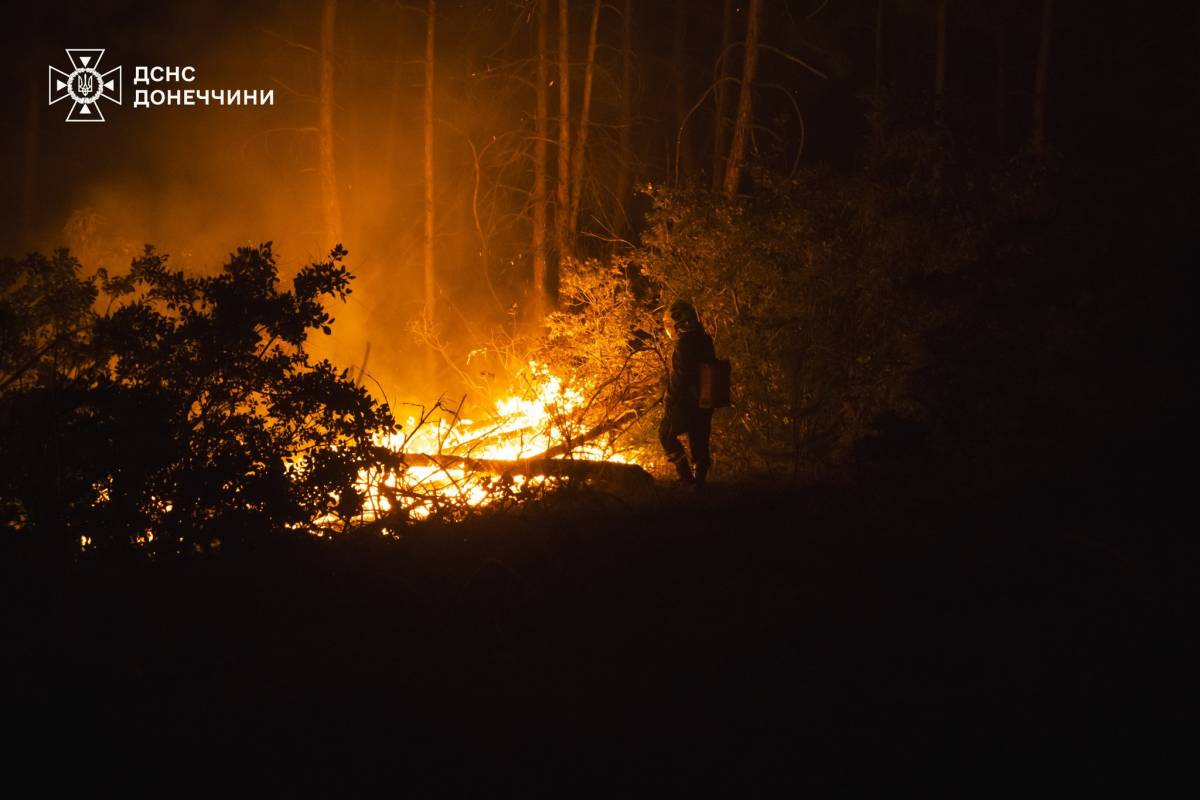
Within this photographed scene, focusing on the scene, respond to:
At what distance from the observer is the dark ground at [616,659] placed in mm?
4320

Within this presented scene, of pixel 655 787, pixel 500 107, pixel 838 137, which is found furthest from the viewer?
pixel 838 137

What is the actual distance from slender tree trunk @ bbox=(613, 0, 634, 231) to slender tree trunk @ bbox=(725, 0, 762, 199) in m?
4.55

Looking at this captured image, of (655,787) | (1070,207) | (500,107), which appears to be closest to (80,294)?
(655,787)

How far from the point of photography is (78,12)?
27.0 m

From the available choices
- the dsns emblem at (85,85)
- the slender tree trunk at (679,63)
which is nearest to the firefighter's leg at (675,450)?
the slender tree trunk at (679,63)

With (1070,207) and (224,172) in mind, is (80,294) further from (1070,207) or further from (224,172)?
(224,172)

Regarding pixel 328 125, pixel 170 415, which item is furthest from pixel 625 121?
pixel 170 415

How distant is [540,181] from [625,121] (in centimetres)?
265

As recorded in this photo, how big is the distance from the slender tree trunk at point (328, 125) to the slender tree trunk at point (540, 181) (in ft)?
14.4

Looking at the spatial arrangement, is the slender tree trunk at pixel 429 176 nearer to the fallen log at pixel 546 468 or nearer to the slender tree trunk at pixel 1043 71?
the fallen log at pixel 546 468

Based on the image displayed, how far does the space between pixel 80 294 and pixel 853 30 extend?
24161 mm

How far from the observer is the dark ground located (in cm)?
432

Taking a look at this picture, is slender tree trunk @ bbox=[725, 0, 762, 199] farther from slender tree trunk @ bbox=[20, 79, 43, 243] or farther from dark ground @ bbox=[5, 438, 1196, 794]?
slender tree trunk @ bbox=[20, 79, 43, 243]

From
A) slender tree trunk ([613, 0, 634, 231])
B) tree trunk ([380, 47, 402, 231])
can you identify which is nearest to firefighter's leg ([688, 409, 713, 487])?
slender tree trunk ([613, 0, 634, 231])
